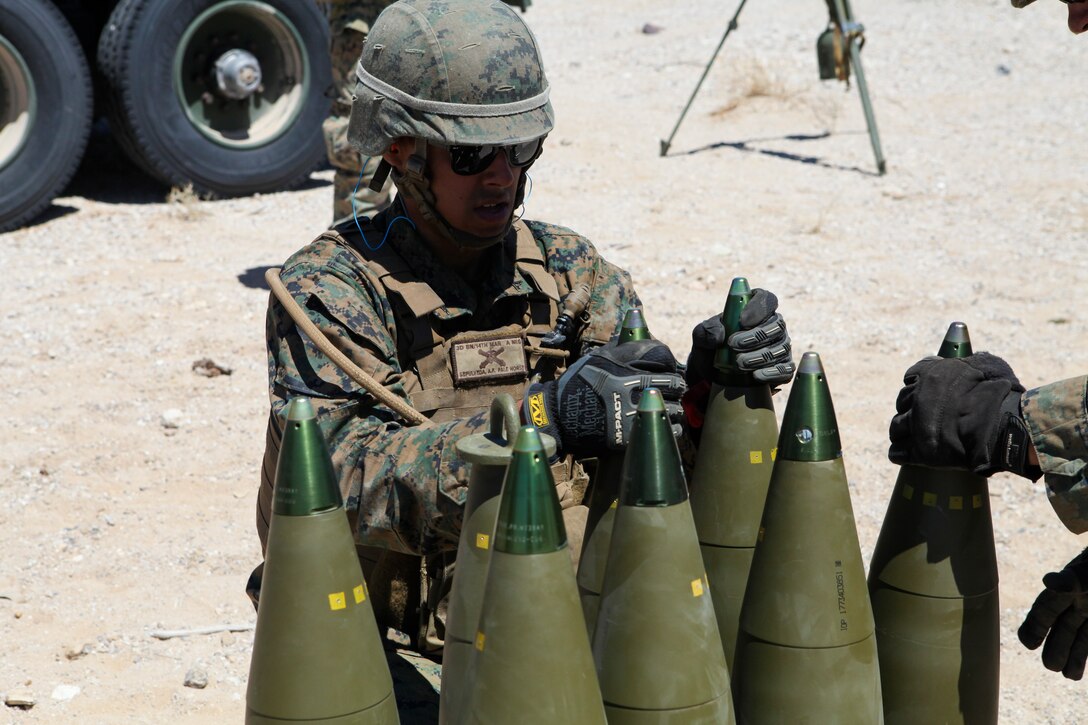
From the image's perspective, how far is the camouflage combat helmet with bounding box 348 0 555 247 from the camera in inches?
102

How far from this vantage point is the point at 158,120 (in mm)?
8406

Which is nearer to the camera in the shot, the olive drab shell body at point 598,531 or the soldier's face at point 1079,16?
the olive drab shell body at point 598,531

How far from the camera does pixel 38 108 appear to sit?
798 cm

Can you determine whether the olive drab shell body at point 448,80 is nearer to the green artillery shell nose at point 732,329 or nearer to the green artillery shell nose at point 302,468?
the green artillery shell nose at point 732,329

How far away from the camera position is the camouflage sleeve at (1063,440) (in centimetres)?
246

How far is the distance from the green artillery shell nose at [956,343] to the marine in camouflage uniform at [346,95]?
447 cm

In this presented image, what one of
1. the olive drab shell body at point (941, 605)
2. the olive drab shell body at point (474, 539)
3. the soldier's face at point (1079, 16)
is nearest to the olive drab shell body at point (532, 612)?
the olive drab shell body at point (474, 539)

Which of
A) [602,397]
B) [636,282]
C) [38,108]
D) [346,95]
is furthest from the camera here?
[38,108]

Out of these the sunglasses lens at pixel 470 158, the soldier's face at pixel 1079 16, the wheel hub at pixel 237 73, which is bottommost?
the sunglasses lens at pixel 470 158

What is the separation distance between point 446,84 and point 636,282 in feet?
15.8

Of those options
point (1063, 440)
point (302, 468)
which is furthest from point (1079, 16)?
point (302, 468)

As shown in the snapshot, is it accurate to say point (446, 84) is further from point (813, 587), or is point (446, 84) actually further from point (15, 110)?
point (15, 110)

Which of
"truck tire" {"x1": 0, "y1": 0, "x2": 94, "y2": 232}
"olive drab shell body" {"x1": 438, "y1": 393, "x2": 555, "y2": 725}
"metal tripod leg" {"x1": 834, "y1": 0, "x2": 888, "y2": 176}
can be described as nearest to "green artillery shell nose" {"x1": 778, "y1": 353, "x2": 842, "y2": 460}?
"olive drab shell body" {"x1": 438, "y1": 393, "x2": 555, "y2": 725}

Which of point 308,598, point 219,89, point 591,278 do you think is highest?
point 219,89
